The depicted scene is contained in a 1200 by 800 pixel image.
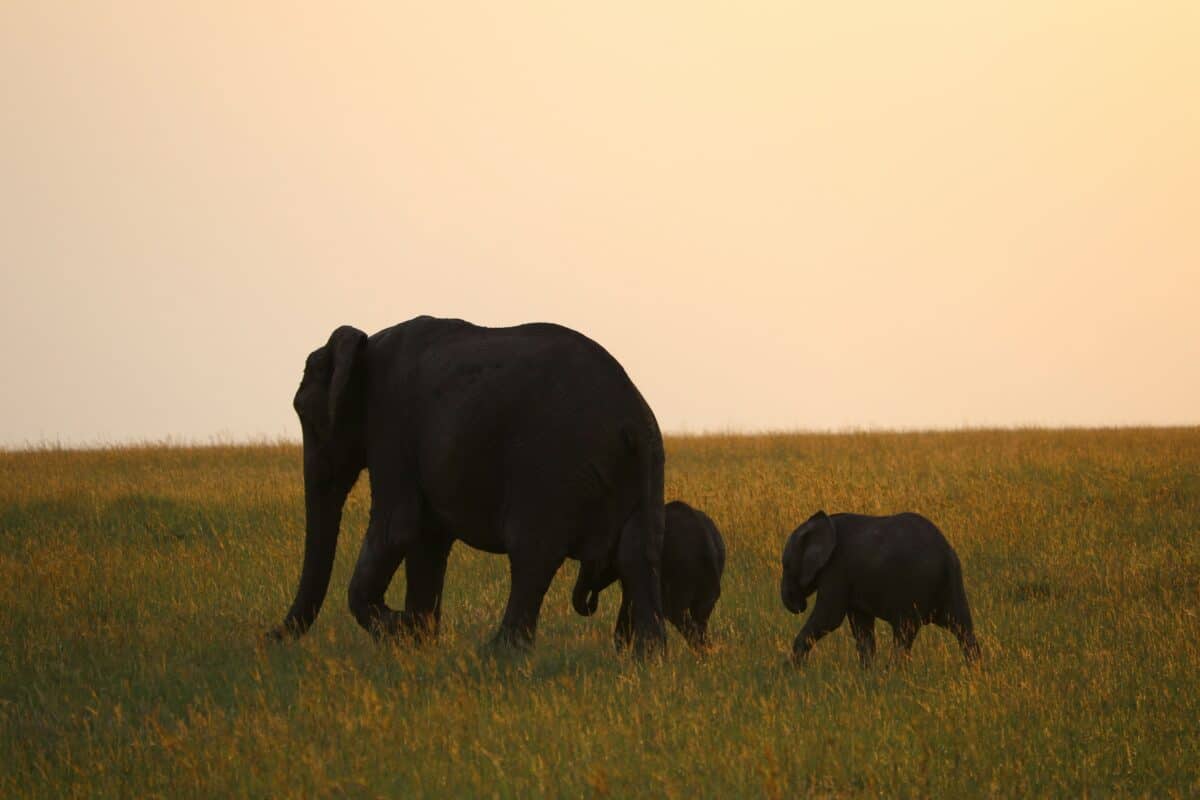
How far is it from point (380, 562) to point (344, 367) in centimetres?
150

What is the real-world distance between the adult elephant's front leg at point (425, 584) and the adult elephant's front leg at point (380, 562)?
135 millimetres

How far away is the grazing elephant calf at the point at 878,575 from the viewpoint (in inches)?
404

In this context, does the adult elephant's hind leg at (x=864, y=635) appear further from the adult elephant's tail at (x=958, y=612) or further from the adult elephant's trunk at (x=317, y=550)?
the adult elephant's trunk at (x=317, y=550)

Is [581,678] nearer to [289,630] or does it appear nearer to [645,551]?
[645,551]

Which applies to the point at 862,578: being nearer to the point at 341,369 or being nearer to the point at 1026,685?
the point at 1026,685

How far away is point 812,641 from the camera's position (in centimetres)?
1059

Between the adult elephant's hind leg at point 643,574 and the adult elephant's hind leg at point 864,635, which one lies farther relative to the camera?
the adult elephant's hind leg at point 864,635

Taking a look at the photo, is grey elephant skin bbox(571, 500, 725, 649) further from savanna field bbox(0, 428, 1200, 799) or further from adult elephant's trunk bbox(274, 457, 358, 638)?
adult elephant's trunk bbox(274, 457, 358, 638)

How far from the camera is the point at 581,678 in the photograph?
10133 millimetres

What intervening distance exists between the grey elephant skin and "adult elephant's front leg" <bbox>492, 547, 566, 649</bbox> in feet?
1.84

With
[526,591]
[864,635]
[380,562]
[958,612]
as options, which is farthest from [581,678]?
[958,612]

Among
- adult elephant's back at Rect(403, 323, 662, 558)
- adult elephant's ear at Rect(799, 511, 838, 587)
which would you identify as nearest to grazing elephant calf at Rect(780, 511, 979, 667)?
adult elephant's ear at Rect(799, 511, 838, 587)

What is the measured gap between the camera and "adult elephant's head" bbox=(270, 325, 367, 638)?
11.6m

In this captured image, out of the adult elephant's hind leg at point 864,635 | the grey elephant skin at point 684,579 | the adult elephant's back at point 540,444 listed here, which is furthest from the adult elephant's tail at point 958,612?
the adult elephant's back at point 540,444
